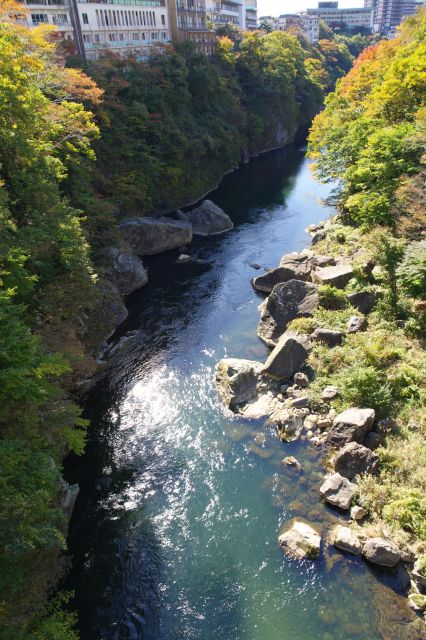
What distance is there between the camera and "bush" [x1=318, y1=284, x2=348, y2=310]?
2209 centimetres

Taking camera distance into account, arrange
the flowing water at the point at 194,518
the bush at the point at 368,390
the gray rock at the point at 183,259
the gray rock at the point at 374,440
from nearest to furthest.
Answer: the flowing water at the point at 194,518 → the gray rock at the point at 374,440 → the bush at the point at 368,390 → the gray rock at the point at 183,259

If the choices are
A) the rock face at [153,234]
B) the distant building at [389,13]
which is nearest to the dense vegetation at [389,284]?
the rock face at [153,234]

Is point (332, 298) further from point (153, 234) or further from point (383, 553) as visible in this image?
point (153, 234)

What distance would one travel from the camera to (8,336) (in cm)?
1088

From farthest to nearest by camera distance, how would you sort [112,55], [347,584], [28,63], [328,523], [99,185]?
1. [112,55]
2. [99,185]
3. [28,63]
4. [328,523]
5. [347,584]

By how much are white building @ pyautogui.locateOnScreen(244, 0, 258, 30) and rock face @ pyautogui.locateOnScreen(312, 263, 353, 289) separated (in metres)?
91.8

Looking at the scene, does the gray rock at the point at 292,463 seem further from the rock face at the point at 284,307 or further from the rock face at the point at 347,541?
the rock face at the point at 284,307

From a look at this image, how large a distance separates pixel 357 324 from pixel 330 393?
13.9 feet

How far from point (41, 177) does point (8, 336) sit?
972cm

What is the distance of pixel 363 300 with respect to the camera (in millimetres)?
21734

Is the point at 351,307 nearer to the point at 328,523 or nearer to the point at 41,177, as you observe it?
the point at 328,523

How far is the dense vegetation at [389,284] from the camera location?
13867mm

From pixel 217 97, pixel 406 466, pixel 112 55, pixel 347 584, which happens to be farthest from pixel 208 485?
pixel 217 97

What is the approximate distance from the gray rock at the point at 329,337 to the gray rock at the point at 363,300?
2.39 meters
